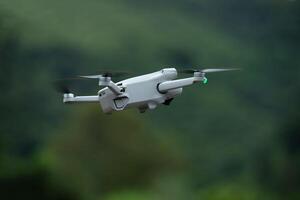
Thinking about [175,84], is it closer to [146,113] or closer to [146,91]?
[146,91]

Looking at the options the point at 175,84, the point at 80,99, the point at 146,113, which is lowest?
the point at 175,84

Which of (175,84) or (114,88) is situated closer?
(114,88)

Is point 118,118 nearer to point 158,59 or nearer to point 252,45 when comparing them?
point 158,59

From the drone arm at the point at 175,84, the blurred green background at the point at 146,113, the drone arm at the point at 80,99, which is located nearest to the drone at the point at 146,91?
the drone arm at the point at 175,84

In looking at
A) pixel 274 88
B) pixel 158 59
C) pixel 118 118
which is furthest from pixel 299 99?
pixel 118 118

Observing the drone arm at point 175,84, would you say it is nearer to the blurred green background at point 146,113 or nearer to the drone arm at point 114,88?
the drone arm at point 114,88

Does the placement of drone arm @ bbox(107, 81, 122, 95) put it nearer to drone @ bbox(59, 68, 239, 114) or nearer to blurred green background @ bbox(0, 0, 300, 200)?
drone @ bbox(59, 68, 239, 114)

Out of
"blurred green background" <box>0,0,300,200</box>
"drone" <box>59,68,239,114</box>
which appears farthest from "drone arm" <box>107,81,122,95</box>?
"blurred green background" <box>0,0,300,200</box>

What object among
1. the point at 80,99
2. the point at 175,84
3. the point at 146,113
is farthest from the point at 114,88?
the point at 146,113
